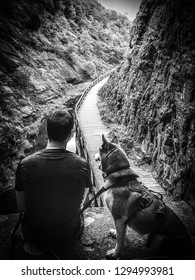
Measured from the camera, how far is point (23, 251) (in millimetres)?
3258

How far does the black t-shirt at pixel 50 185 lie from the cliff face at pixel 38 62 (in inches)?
507

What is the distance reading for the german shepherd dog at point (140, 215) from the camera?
2739 mm

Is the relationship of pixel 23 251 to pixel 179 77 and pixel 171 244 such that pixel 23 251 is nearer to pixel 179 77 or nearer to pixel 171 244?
pixel 171 244

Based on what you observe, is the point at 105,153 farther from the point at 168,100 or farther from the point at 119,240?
the point at 168,100

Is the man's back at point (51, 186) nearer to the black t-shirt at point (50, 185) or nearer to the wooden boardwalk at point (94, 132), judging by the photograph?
the black t-shirt at point (50, 185)

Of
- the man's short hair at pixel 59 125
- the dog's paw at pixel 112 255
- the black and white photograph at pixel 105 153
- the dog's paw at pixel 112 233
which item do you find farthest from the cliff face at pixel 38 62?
the man's short hair at pixel 59 125

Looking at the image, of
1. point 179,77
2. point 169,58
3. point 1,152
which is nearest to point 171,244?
point 179,77

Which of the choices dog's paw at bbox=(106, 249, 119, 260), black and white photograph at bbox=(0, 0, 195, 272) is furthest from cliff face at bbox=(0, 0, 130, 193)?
dog's paw at bbox=(106, 249, 119, 260)

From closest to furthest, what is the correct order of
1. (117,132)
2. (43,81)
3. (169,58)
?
(169,58) → (117,132) → (43,81)

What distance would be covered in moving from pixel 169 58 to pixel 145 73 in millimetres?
2640

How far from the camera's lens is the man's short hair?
2559 mm

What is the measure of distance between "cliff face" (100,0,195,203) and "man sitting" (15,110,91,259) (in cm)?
392

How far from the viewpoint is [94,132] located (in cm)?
1334

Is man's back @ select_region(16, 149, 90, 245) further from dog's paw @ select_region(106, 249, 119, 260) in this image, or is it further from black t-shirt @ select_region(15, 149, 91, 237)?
dog's paw @ select_region(106, 249, 119, 260)
